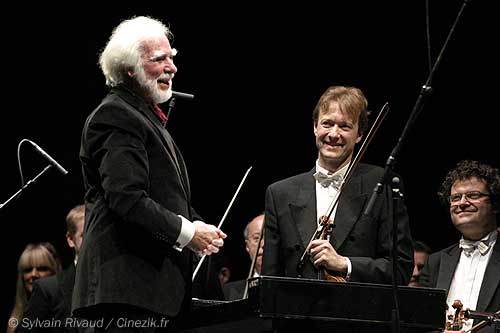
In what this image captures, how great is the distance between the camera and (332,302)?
278cm

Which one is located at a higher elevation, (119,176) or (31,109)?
(31,109)

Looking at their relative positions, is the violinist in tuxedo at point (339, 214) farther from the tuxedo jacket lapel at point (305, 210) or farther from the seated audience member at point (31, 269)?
the seated audience member at point (31, 269)

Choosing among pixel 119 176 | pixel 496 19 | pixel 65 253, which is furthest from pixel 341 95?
pixel 65 253

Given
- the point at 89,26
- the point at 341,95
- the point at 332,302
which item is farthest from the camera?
the point at 89,26

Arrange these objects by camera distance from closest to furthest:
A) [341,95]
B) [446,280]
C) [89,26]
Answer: [341,95] < [446,280] < [89,26]

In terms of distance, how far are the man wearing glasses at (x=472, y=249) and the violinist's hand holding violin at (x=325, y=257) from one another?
1119 millimetres

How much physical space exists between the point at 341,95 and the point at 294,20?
2.87 meters

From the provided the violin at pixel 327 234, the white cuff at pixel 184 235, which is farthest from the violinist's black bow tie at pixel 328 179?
the white cuff at pixel 184 235

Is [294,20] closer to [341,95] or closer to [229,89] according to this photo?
[229,89]

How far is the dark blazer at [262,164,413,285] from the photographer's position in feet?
11.2

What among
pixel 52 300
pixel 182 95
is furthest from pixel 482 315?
pixel 52 300

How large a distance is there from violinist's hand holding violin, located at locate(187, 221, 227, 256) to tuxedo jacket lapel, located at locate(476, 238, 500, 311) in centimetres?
169

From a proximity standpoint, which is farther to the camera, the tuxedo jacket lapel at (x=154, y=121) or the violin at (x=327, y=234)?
the violin at (x=327, y=234)

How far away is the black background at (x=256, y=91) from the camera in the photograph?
620cm
